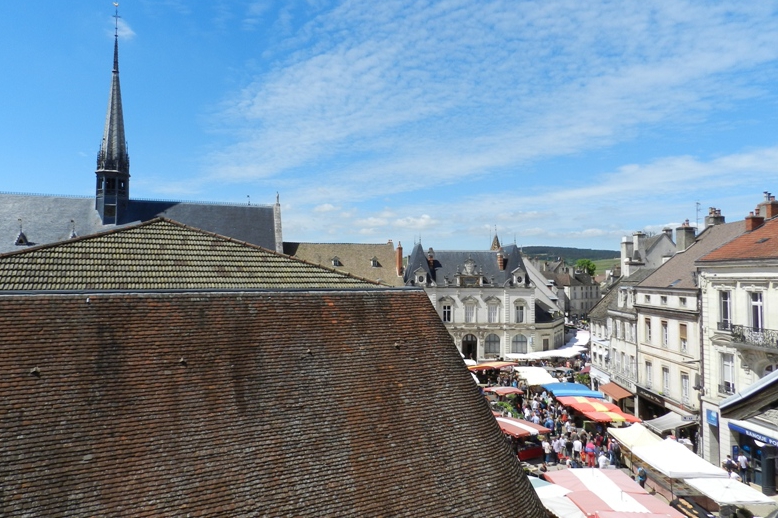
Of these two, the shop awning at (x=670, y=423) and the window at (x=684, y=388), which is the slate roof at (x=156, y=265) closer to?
the shop awning at (x=670, y=423)

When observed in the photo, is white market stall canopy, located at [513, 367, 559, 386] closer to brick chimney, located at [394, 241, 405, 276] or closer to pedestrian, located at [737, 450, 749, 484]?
pedestrian, located at [737, 450, 749, 484]

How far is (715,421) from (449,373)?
17776 mm

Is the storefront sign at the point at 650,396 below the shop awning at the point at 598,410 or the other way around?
below

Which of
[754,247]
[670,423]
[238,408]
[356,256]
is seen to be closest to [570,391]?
[670,423]

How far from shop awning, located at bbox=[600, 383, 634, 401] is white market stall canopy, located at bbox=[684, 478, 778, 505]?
48.3 ft

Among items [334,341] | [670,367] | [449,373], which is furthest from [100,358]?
[670,367]

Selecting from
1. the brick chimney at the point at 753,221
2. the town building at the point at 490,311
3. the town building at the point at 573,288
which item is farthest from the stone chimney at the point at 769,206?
the town building at the point at 573,288

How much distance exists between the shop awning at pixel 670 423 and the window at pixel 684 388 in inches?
39.6

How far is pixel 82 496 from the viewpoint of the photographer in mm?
6812

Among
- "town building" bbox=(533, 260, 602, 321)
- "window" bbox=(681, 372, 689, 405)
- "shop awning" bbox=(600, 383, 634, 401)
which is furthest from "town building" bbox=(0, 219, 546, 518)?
"town building" bbox=(533, 260, 602, 321)

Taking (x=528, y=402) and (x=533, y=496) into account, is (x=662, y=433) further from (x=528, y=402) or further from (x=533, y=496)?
(x=533, y=496)

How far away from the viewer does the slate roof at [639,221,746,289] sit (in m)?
26.5

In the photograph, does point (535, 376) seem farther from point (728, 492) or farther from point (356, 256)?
point (356, 256)

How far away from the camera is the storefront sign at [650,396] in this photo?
2656 cm
